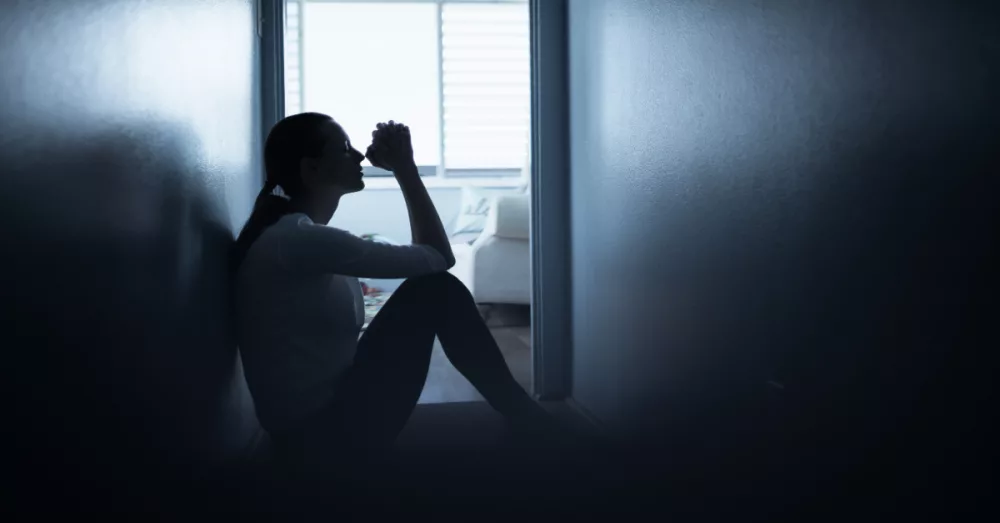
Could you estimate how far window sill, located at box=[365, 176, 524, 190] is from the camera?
5.40 meters

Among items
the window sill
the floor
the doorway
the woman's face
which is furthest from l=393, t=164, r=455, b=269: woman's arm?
the window sill

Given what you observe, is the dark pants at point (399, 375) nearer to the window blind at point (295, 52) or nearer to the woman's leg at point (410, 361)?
the woman's leg at point (410, 361)

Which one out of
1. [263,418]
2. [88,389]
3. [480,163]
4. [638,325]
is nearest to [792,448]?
[638,325]

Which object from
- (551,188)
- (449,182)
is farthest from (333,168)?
(449,182)

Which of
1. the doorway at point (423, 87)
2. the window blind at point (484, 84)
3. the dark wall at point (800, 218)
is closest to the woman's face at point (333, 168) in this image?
the dark wall at point (800, 218)

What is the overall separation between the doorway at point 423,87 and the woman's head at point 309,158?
3.43 metres

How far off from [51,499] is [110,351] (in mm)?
208

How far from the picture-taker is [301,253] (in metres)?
1.36

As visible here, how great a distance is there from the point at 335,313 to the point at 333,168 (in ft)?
1.05

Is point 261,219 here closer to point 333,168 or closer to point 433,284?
point 333,168

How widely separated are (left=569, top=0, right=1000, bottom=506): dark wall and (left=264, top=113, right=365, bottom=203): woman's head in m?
0.64

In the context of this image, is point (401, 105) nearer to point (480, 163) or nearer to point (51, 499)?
point (480, 163)

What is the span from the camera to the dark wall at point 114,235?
697 millimetres

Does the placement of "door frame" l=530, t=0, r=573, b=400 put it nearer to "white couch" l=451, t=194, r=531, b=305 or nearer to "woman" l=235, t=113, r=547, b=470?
"woman" l=235, t=113, r=547, b=470
